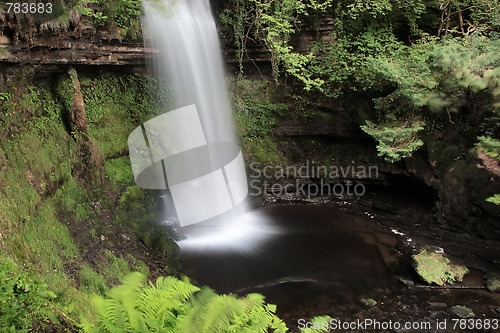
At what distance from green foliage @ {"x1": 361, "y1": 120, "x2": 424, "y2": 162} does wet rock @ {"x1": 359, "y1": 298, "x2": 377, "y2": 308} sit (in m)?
4.18

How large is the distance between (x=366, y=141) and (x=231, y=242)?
6133 millimetres

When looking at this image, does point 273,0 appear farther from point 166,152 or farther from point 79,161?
point 79,161

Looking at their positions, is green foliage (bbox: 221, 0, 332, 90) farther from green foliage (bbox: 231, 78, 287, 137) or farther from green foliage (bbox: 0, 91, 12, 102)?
green foliage (bbox: 0, 91, 12, 102)

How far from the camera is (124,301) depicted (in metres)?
3.00

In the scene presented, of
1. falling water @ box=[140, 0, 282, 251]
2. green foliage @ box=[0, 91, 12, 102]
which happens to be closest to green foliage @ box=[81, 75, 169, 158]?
falling water @ box=[140, 0, 282, 251]

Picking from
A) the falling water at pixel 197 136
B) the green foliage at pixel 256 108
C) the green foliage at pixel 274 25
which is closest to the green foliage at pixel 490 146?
the green foliage at pixel 274 25

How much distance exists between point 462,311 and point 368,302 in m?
2.02

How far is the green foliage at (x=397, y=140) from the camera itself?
34.9ft

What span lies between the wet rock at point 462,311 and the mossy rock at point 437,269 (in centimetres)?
78

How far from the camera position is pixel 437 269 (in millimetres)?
9273

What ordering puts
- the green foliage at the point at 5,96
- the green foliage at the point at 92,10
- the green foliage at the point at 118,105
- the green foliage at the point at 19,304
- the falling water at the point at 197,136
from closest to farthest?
the green foliage at the point at 19,304 < the green foliage at the point at 5,96 < the green foliage at the point at 92,10 < the green foliage at the point at 118,105 < the falling water at the point at 197,136

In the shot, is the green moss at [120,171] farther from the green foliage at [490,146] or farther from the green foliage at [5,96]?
the green foliage at [490,146]

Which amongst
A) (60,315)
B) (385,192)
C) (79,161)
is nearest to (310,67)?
(385,192)

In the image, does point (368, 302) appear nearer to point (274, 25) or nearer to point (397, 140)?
point (397, 140)
